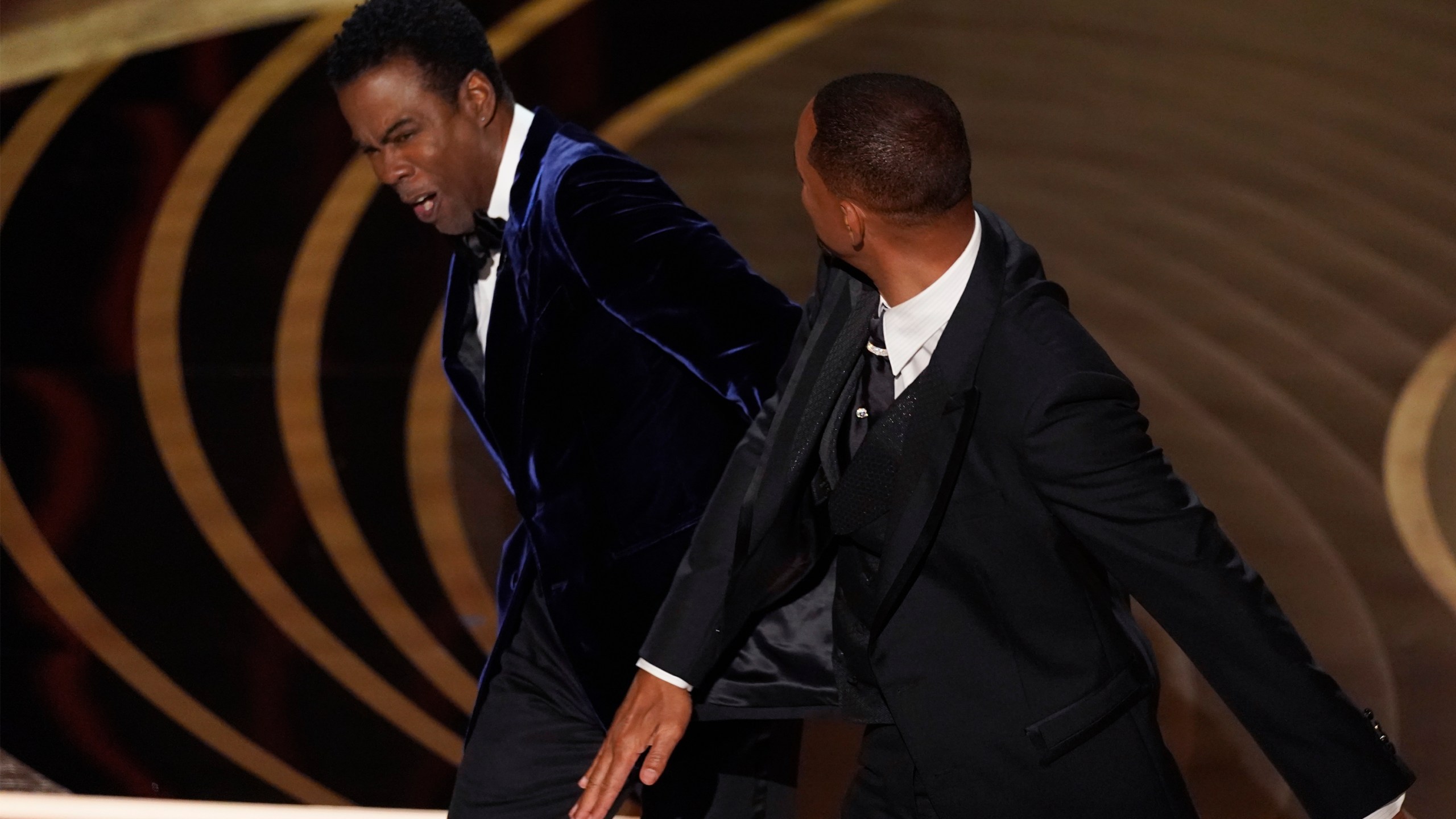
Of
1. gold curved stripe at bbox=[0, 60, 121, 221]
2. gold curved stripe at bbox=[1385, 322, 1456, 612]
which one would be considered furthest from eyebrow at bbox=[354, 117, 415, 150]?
gold curved stripe at bbox=[0, 60, 121, 221]

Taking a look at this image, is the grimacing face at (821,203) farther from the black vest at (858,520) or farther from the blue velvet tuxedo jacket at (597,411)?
the blue velvet tuxedo jacket at (597,411)

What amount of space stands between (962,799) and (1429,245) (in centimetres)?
344

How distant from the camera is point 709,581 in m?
1.74

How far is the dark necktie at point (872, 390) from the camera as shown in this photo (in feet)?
5.36

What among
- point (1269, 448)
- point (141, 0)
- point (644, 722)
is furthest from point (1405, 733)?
point (141, 0)

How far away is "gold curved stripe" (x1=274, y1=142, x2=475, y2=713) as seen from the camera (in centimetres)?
339

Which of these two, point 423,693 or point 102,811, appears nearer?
point 102,811

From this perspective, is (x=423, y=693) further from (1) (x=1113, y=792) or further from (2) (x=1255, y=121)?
(2) (x=1255, y=121)

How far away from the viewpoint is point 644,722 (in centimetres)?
170

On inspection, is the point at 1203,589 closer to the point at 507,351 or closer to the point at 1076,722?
the point at 1076,722

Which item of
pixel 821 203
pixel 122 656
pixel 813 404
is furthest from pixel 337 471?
pixel 821 203

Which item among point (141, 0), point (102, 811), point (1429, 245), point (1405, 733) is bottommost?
point (1405, 733)

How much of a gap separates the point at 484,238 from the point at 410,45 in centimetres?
30

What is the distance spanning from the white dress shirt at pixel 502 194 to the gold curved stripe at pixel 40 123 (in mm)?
3754
